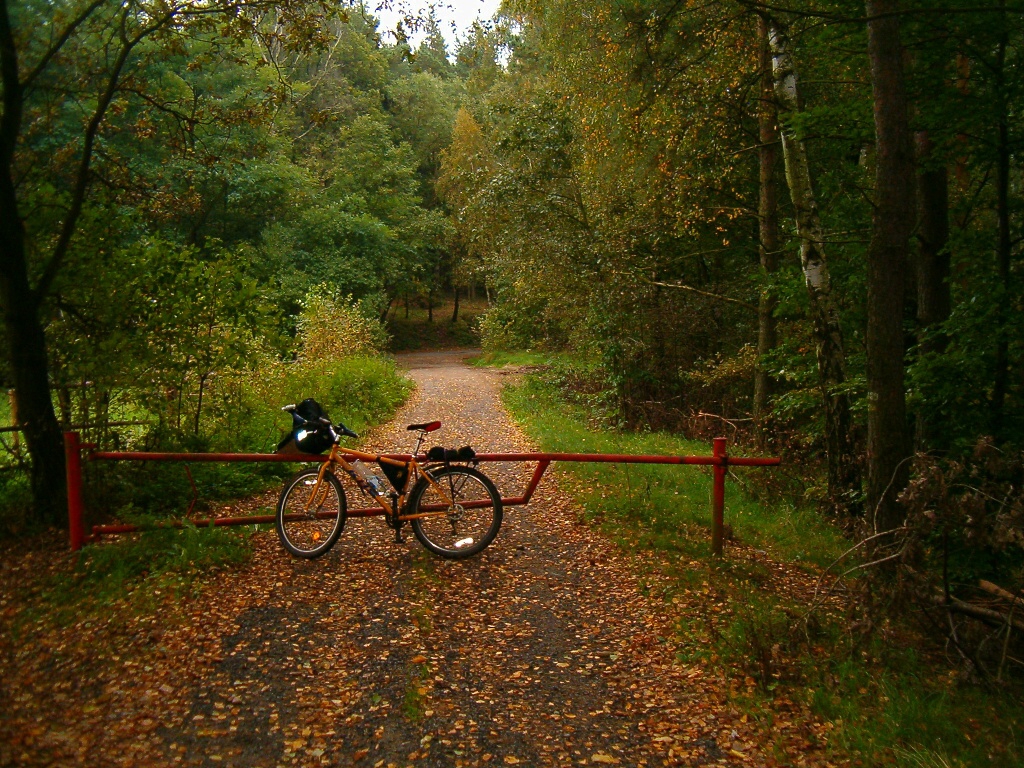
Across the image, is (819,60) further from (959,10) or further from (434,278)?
(434,278)

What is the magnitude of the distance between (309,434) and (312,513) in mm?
662

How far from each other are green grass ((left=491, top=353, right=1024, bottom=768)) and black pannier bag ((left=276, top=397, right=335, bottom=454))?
2734 mm

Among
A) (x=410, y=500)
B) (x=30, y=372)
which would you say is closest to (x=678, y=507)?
(x=410, y=500)

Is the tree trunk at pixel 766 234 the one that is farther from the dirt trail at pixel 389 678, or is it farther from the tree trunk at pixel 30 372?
the tree trunk at pixel 30 372

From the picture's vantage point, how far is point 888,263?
5770 mm

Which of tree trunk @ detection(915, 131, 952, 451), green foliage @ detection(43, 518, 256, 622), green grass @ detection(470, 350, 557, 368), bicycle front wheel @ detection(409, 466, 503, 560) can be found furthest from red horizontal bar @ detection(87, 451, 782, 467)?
green grass @ detection(470, 350, 557, 368)

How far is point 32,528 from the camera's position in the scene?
7008 mm

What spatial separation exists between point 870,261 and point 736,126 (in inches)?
317

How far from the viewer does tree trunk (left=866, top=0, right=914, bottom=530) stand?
18.8ft

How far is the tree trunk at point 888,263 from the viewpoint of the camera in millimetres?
5723

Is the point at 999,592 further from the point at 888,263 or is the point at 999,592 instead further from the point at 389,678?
the point at 389,678

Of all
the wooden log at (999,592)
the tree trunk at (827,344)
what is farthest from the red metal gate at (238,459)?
the tree trunk at (827,344)

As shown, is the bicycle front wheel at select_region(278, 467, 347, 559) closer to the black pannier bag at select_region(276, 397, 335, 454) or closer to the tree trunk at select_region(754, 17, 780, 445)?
the black pannier bag at select_region(276, 397, 335, 454)

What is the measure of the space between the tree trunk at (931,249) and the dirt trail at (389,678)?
3.66m
